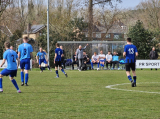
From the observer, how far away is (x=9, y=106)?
7.59 m

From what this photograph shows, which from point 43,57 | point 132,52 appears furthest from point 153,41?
point 132,52

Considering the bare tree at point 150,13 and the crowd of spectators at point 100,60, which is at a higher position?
the bare tree at point 150,13

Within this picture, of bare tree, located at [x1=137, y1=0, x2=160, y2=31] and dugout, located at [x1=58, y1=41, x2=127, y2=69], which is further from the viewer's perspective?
bare tree, located at [x1=137, y1=0, x2=160, y2=31]

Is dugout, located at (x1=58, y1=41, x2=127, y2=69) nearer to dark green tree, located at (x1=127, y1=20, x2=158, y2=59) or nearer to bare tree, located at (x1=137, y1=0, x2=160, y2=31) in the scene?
dark green tree, located at (x1=127, y1=20, x2=158, y2=59)

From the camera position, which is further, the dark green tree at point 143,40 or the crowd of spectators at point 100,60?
the dark green tree at point 143,40

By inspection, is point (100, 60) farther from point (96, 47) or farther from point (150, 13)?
point (150, 13)

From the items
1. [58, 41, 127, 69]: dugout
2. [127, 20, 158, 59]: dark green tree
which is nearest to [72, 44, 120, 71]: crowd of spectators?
[58, 41, 127, 69]: dugout

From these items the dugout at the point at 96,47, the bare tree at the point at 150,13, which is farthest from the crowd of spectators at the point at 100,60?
the bare tree at the point at 150,13

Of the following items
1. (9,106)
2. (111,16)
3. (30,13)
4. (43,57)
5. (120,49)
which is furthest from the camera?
(30,13)

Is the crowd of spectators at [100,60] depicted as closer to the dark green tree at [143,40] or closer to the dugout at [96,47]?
the dugout at [96,47]

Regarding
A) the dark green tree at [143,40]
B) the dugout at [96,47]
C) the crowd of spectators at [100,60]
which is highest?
the dark green tree at [143,40]

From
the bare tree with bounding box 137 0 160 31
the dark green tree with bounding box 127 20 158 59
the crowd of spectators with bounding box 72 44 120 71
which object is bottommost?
the crowd of spectators with bounding box 72 44 120 71

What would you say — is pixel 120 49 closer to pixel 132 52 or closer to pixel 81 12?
pixel 81 12

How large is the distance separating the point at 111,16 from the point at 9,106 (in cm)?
4203
